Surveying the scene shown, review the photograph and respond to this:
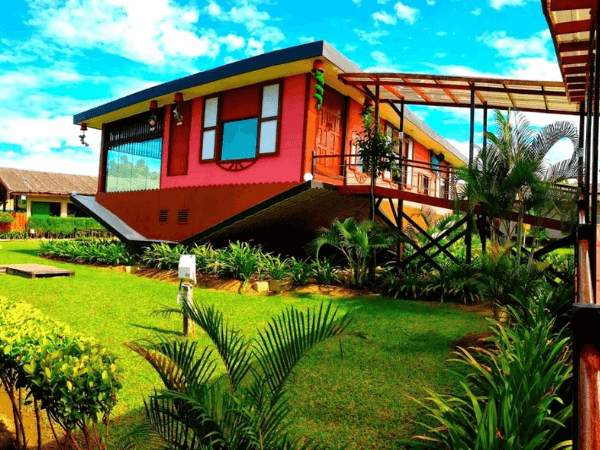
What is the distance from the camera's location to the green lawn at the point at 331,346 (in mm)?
3703

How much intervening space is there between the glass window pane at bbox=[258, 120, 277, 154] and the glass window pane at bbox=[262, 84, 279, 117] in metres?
0.25

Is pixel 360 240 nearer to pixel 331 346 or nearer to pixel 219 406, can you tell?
pixel 331 346

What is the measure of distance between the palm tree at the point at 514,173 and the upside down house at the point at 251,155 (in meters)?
1.97

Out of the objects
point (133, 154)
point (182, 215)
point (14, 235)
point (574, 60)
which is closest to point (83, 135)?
point (133, 154)

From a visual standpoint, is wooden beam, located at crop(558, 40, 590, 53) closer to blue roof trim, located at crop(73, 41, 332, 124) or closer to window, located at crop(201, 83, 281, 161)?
blue roof trim, located at crop(73, 41, 332, 124)

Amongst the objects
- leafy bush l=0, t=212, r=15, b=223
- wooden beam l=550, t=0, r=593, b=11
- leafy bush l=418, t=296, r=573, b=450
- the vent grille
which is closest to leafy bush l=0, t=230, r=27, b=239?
leafy bush l=0, t=212, r=15, b=223

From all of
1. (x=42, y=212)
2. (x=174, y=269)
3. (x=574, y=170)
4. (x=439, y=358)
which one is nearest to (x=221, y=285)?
(x=174, y=269)

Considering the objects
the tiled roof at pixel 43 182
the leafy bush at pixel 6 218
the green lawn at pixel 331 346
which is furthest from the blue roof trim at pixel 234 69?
the tiled roof at pixel 43 182

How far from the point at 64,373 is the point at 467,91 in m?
10.0

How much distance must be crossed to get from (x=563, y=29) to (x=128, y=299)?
7744mm

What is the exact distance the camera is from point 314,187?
1014cm

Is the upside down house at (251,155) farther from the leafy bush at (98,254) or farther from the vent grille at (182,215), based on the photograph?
the leafy bush at (98,254)

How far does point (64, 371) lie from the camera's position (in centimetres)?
249

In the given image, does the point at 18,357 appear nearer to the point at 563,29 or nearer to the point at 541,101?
the point at 563,29
